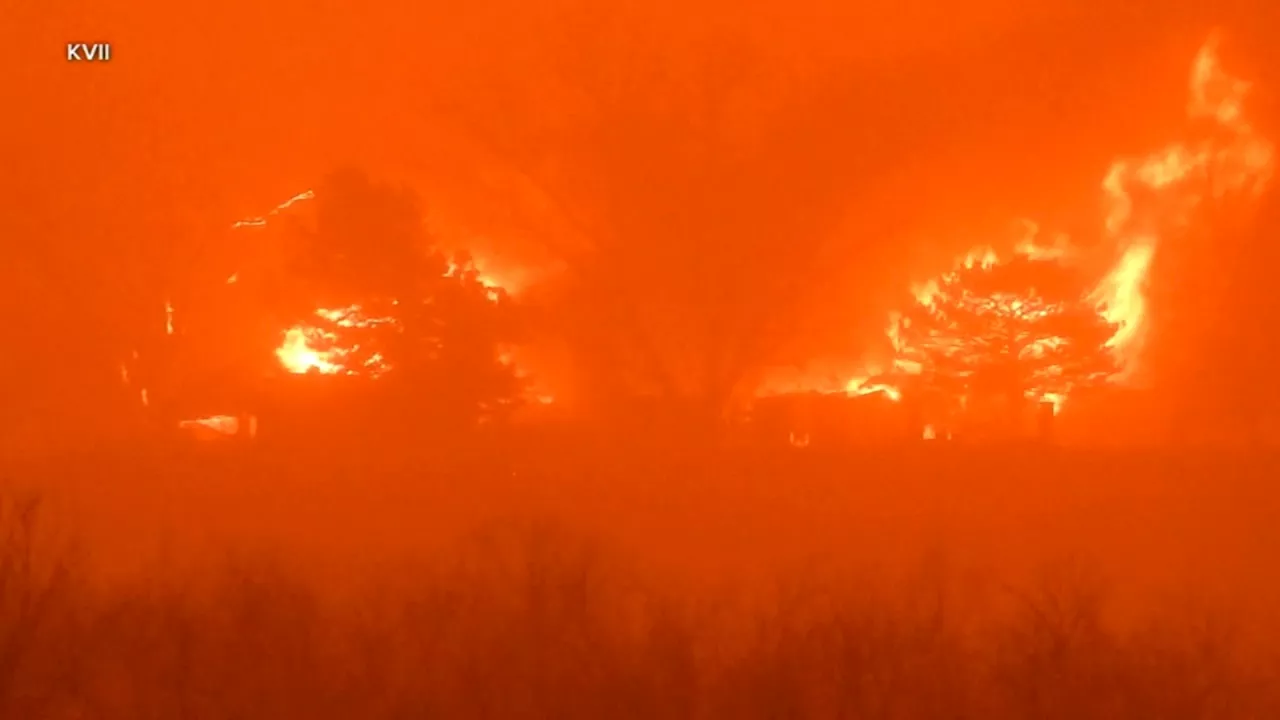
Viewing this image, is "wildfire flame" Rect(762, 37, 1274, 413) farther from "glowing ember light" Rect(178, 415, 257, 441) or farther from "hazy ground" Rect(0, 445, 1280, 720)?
"glowing ember light" Rect(178, 415, 257, 441)

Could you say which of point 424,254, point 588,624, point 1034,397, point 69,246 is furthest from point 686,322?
point 588,624

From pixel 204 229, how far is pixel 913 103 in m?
7.11

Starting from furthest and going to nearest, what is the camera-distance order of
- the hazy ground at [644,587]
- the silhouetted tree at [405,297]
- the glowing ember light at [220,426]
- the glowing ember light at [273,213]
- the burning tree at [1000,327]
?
the burning tree at [1000,327]
the glowing ember light at [273,213]
the silhouetted tree at [405,297]
the glowing ember light at [220,426]
the hazy ground at [644,587]

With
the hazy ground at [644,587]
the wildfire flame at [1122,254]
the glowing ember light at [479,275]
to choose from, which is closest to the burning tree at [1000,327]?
the wildfire flame at [1122,254]

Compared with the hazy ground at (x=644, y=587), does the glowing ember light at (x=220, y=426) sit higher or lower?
higher

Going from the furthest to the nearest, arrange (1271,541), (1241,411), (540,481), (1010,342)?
(1010,342) → (1241,411) → (540,481) → (1271,541)

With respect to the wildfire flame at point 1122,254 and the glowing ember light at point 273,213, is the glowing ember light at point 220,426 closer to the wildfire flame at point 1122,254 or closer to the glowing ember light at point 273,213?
the glowing ember light at point 273,213

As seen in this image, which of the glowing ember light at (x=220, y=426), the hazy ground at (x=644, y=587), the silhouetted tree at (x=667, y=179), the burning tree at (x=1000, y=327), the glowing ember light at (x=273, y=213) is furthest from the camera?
the burning tree at (x=1000, y=327)

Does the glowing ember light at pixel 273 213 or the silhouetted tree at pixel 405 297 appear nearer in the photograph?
the silhouetted tree at pixel 405 297

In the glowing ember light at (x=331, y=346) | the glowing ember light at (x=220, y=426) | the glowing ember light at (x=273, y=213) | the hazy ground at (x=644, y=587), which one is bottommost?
the hazy ground at (x=644, y=587)

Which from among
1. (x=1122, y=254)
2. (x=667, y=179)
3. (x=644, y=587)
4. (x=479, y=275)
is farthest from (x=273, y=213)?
(x=1122, y=254)

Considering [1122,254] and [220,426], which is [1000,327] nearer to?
[1122,254]

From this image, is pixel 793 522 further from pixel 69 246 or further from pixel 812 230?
pixel 69 246

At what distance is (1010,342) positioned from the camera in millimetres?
14453
